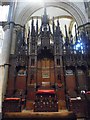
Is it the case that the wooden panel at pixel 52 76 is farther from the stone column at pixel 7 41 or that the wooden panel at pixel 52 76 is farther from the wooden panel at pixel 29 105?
the stone column at pixel 7 41

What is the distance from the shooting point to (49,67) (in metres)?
8.76

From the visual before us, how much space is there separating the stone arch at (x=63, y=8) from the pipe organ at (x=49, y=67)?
1722 millimetres

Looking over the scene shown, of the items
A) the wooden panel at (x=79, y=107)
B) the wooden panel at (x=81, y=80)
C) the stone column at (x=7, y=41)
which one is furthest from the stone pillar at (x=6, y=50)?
the wooden panel at (x=81, y=80)

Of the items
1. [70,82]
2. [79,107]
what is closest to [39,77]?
[70,82]

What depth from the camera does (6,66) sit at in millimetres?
8531

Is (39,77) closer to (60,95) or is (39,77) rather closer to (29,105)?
(60,95)

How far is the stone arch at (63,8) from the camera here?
34.0 ft

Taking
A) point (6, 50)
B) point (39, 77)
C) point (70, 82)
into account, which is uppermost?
point (6, 50)

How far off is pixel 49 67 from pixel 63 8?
4.94m

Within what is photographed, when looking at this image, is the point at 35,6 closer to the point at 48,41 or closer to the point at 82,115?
the point at 48,41

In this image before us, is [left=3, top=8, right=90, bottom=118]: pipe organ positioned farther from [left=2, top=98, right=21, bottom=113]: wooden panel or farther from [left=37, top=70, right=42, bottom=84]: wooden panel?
[left=2, top=98, right=21, bottom=113]: wooden panel

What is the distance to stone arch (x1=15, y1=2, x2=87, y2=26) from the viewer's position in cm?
1037

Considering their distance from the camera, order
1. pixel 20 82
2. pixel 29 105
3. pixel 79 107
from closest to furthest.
A: pixel 79 107, pixel 29 105, pixel 20 82

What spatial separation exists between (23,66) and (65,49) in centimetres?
262
